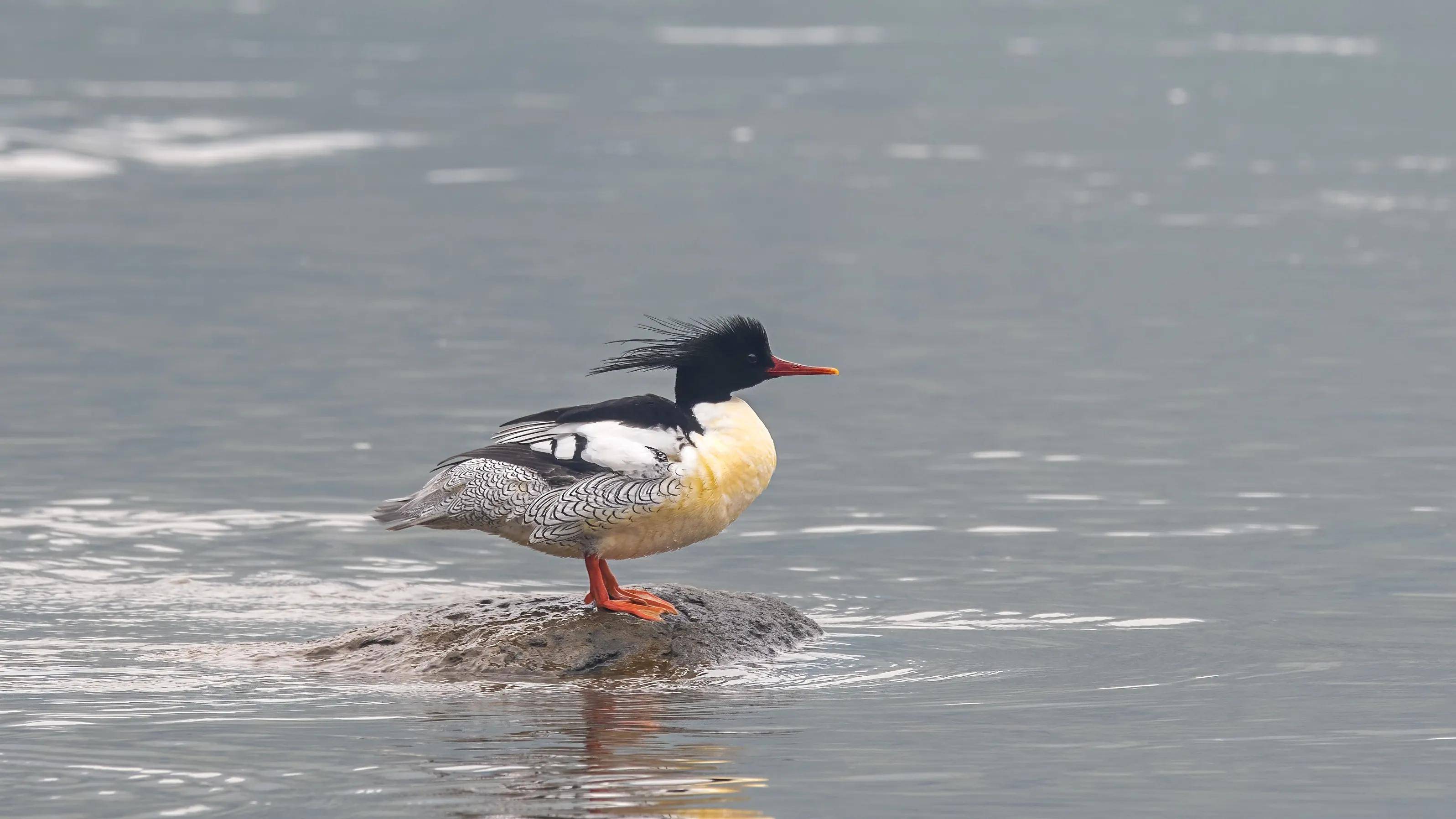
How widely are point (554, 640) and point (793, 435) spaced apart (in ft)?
21.8

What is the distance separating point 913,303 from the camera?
21375mm

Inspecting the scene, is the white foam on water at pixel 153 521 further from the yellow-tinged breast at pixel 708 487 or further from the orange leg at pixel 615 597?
the yellow-tinged breast at pixel 708 487

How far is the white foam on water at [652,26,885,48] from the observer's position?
182ft

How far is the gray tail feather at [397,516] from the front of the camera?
28.6 feet

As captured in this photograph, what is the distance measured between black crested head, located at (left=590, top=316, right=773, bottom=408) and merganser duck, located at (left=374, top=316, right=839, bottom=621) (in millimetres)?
85

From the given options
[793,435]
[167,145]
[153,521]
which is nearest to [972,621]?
[153,521]

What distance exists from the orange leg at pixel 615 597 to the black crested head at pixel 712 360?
0.79 metres

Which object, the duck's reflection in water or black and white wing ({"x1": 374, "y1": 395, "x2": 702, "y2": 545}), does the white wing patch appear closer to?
black and white wing ({"x1": 374, "y1": 395, "x2": 702, "y2": 545})

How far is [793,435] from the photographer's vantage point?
1531 centimetres

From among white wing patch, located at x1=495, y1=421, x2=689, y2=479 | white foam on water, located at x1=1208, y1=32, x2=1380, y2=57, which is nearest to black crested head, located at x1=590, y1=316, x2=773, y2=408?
white wing patch, located at x1=495, y1=421, x2=689, y2=479

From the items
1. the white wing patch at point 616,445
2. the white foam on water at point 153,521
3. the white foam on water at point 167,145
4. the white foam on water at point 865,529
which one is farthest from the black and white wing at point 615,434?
the white foam on water at point 167,145

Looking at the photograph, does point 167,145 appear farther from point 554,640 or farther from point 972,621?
point 554,640

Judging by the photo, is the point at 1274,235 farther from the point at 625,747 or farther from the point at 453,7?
the point at 453,7

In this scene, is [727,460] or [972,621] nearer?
[727,460]
